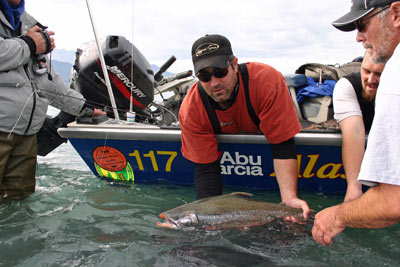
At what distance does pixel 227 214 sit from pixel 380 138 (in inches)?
59.9

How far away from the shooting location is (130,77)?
4.72 m

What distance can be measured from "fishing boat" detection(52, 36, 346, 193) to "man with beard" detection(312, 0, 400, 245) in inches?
60.2

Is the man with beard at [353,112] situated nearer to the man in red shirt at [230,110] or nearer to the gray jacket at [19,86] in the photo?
the man in red shirt at [230,110]

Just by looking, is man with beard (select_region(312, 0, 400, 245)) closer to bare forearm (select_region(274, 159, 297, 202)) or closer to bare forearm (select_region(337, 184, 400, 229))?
bare forearm (select_region(337, 184, 400, 229))

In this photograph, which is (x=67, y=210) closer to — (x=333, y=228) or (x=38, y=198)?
(x=38, y=198)

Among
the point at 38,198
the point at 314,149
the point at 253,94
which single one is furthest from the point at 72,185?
the point at 314,149

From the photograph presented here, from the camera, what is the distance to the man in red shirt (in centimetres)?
275

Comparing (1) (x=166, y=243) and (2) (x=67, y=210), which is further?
(2) (x=67, y=210)

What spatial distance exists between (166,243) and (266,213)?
0.92m

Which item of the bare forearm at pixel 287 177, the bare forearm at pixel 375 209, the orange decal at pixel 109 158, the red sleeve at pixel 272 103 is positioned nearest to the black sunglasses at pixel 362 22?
the bare forearm at pixel 375 209

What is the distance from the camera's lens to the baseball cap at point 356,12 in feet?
5.52

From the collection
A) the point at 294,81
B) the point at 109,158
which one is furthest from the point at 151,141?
the point at 294,81

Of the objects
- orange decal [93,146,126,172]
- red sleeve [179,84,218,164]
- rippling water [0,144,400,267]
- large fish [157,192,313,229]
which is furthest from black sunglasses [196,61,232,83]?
orange decal [93,146,126,172]

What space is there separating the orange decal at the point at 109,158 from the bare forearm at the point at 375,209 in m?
3.01
